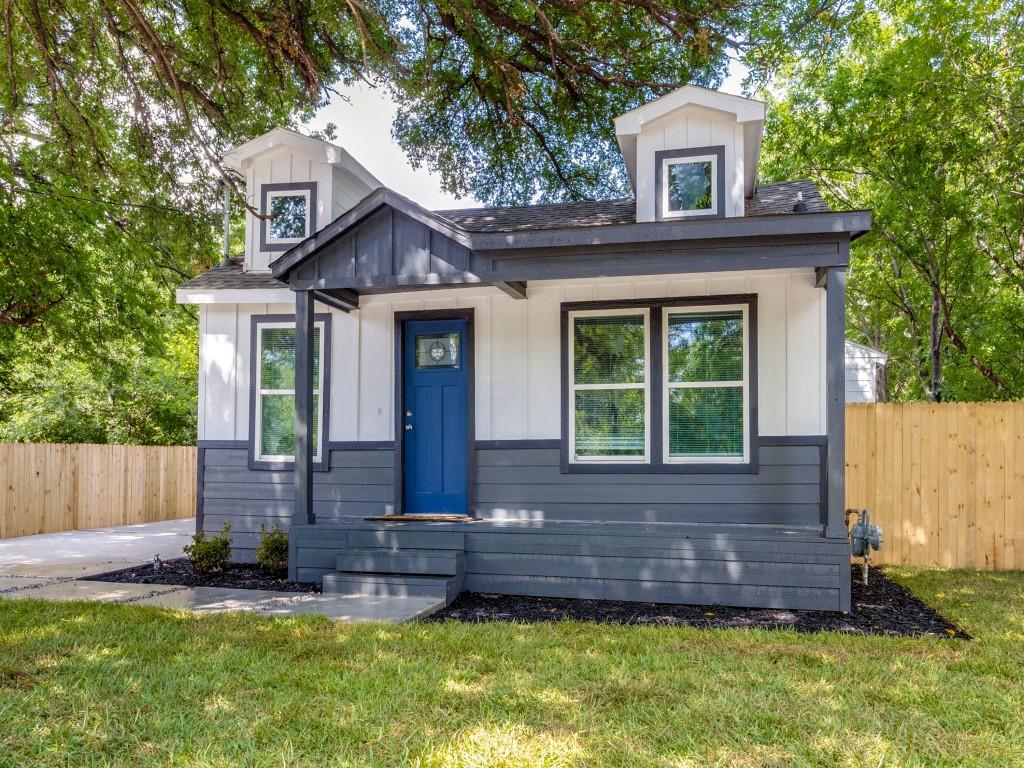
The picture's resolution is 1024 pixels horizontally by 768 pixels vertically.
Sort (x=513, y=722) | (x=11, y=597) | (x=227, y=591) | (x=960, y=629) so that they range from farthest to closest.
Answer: (x=227, y=591), (x=11, y=597), (x=960, y=629), (x=513, y=722)

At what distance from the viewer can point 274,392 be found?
7.84 metres

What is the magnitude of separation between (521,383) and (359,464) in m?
1.95

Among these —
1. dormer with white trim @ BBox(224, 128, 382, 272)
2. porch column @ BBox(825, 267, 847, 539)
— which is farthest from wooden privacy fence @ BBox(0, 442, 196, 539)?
porch column @ BBox(825, 267, 847, 539)

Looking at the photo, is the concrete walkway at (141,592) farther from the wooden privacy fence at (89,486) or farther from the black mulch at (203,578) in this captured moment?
the wooden privacy fence at (89,486)

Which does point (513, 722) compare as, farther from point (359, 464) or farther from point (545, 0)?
point (545, 0)

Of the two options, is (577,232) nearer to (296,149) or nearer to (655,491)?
(655,491)

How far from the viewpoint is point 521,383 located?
738cm

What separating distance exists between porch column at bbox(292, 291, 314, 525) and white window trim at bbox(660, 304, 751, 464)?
3.36m

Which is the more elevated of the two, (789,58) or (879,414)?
(789,58)

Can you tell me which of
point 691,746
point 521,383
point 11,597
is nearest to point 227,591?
point 11,597

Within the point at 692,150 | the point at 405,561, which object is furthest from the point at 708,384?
the point at 405,561

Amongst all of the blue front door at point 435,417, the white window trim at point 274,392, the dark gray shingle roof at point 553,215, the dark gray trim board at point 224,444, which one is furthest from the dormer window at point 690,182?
the dark gray trim board at point 224,444

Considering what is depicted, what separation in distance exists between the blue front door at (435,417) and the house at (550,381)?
0.02 meters

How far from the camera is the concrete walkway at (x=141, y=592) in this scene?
547 cm
